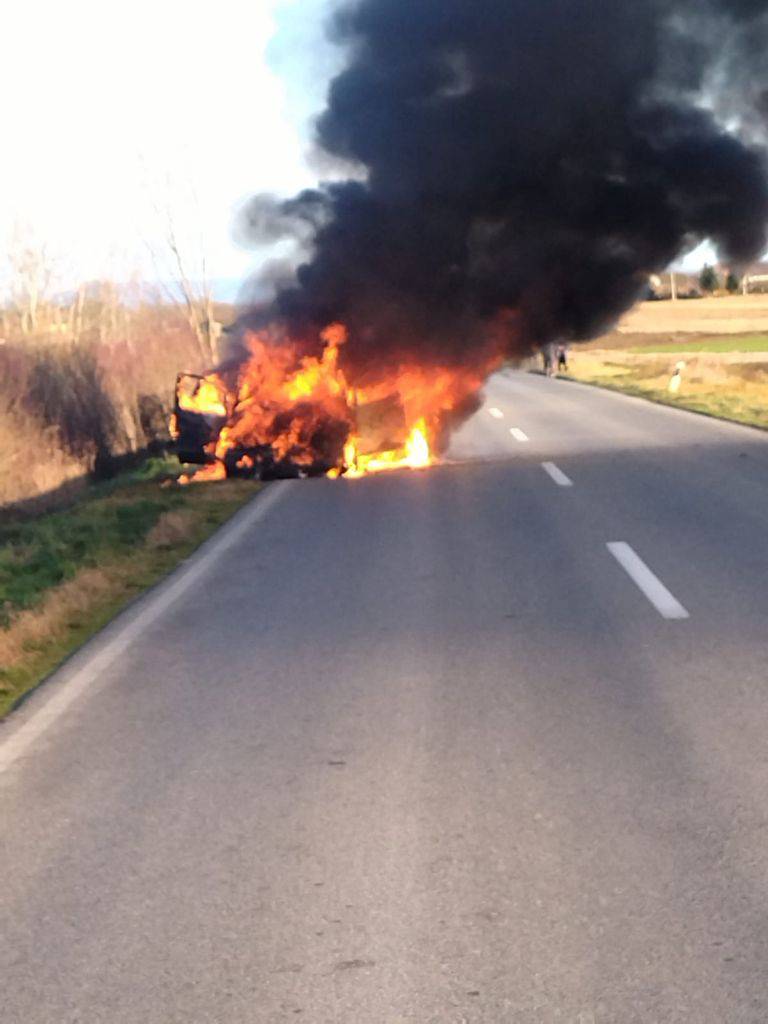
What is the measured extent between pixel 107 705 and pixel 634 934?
357 centimetres

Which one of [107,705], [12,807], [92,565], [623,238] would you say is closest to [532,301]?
[623,238]

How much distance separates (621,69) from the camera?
67.4 ft

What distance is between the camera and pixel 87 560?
447 inches

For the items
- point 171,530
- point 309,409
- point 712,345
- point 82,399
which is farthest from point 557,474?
point 712,345

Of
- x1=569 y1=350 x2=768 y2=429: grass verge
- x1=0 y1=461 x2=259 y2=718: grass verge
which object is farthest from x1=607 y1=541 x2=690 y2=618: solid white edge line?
x1=569 y1=350 x2=768 y2=429: grass verge

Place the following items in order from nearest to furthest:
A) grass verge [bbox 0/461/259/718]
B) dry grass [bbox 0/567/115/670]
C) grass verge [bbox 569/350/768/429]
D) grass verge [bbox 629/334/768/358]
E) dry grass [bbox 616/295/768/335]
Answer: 1. dry grass [bbox 0/567/115/670]
2. grass verge [bbox 0/461/259/718]
3. grass verge [bbox 569/350/768/429]
4. grass verge [bbox 629/334/768/358]
5. dry grass [bbox 616/295/768/335]

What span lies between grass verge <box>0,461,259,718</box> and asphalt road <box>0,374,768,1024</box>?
319mm

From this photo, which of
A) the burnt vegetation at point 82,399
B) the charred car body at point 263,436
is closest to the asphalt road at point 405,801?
the charred car body at point 263,436

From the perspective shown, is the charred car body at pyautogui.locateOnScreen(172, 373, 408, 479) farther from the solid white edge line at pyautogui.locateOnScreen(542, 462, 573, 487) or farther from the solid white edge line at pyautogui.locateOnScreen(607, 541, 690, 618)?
the solid white edge line at pyautogui.locateOnScreen(607, 541, 690, 618)

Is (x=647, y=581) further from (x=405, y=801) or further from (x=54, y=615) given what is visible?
(x=405, y=801)

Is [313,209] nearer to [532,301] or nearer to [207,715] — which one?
→ [532,301]

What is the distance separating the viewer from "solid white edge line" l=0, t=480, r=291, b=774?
248 inches

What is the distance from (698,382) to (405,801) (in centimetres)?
3643

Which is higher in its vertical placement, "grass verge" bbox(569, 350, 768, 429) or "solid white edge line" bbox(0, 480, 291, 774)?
"solid white edge line" bbox(0, 480, 291, 774)
